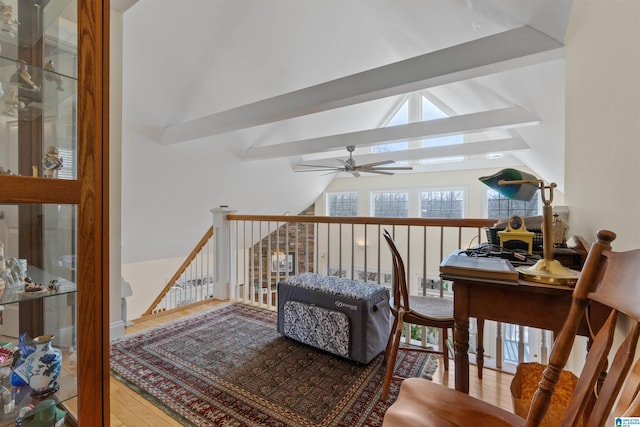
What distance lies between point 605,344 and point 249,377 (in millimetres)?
1701

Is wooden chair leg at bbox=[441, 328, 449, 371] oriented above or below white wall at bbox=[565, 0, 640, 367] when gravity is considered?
below

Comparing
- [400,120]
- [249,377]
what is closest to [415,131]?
[400,120]

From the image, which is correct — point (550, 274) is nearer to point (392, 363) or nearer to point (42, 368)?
point (392, 363)

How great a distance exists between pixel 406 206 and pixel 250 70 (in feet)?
15.5

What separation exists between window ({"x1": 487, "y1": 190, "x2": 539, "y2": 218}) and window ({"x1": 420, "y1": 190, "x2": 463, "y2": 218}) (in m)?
0.58

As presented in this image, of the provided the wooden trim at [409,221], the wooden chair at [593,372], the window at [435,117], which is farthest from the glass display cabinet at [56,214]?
the window at [435,117]

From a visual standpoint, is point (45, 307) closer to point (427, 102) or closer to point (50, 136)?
point (50, 136)

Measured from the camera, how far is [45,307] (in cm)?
109

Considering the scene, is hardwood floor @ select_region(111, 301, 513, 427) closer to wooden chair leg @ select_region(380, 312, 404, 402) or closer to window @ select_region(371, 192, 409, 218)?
wooden chair leg @ select_region(380, 312, 404, 402)

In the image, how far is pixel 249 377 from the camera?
5.72 ft

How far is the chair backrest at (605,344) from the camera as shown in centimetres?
49

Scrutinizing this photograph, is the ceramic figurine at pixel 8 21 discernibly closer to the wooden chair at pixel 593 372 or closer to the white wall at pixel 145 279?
the wooden chair at pixel 593 372

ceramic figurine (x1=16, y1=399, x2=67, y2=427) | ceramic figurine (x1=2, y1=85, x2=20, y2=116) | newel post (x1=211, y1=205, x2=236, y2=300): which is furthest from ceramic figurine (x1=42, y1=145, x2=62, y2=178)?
newel post (x1=211, y1=205, x2=236, y2=300)

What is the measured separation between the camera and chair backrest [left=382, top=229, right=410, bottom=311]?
5.13 feet
